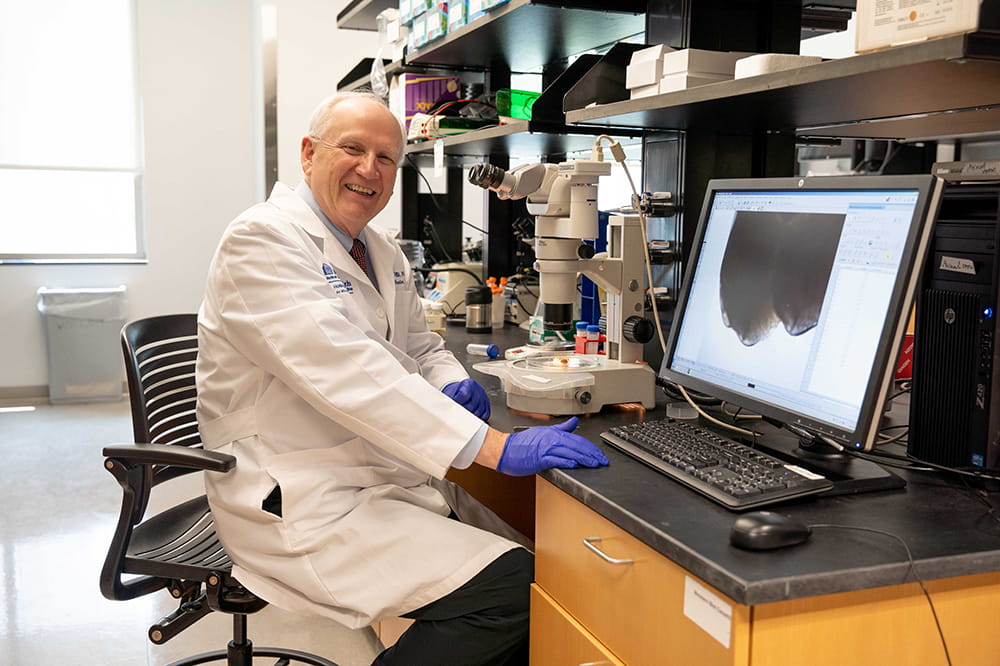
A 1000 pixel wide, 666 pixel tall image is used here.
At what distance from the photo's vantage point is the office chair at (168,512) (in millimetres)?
1614

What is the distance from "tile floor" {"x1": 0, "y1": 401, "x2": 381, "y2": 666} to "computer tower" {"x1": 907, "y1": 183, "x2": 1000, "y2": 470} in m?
1.64

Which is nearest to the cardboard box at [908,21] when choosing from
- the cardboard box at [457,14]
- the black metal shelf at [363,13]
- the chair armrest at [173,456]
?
the chair armrest at [173,456]

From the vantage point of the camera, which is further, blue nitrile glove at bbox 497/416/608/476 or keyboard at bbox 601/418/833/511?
blue nitrile glove at bbox 497/416/608/476

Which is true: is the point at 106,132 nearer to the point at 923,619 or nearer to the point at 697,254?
the point at 697,254

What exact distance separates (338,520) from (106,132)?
4.78m

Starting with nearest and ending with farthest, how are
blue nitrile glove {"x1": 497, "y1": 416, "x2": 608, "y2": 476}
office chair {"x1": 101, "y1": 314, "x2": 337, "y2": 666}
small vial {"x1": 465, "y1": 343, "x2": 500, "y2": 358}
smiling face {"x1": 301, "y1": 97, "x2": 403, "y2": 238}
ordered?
blue nitrile glove {"x1": 497, "y1": 416, "x2": 608, "y2": 476} → office chair {"x1": 101, "y1": 314, "x2": 337, "y2": 666} → smiling face {"x1": 301, "y1": 97, "x2": 403, "y2": 238} → small vial {"x1": 465, "y1": 343, "x2": 500, "y2": 358}

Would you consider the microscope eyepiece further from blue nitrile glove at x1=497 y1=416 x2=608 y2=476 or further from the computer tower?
the computer tower

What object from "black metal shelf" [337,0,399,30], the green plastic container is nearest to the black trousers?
the green plastic container

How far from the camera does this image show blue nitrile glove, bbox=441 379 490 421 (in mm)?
1791

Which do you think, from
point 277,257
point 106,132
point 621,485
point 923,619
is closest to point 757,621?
point 923,619

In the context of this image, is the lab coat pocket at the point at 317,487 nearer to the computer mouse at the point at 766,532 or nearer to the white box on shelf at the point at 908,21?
the computer mouse at the point at 766,532

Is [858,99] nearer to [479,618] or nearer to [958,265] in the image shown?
[958,265]

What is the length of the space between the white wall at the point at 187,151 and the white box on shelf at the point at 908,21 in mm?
4360

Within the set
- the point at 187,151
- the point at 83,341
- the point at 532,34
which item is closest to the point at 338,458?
the point at 532,34
